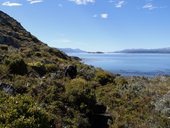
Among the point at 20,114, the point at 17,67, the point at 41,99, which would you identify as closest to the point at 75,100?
the point at 41,99

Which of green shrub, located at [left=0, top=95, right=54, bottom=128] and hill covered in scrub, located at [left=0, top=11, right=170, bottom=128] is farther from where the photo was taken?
hill covered in scrub, located at [left=0, top=11, right=170, bottom=128]

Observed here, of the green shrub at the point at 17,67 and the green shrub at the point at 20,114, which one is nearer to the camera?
the green shrub at the point at 20,114

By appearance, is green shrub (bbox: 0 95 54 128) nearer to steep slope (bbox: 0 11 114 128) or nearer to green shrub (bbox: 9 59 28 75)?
steep slope (bbox: 0 11 114 128)

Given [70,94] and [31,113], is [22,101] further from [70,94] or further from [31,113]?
[70,94]

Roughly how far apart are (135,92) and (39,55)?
52.5 feet

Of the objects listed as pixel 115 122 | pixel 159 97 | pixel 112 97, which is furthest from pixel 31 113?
pixel 159 97

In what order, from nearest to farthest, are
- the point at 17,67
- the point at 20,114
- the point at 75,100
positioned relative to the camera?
the point at 20,114 < the point at 75,100 < the point at 17,67

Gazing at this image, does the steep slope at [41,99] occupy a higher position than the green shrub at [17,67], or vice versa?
the green shrub at [17,67]

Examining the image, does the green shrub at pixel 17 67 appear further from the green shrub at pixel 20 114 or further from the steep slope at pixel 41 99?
the green shrub at pixel 20 114

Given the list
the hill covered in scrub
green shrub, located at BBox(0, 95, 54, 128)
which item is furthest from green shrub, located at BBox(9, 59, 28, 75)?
green shrub, located at BBox(0, 95, 54, 128)

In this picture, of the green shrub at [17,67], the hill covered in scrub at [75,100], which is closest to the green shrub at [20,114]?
the hill covered in scrub at [75,100]

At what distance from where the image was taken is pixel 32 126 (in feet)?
44.7

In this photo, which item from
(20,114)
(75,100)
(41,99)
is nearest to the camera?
(20,114)

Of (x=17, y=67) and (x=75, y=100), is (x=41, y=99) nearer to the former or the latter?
(x=75, y=100)
